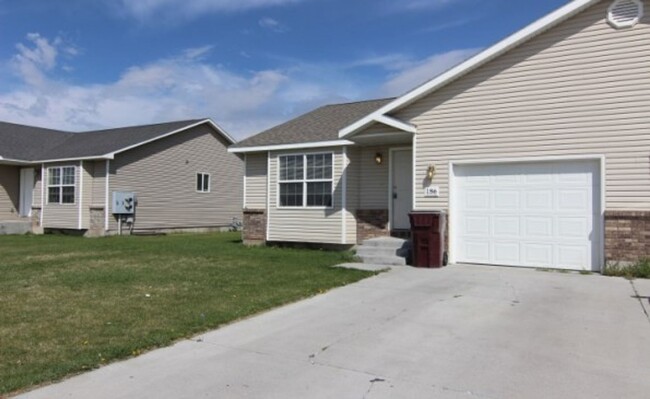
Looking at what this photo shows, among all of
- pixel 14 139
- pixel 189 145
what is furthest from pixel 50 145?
pixel 189 145

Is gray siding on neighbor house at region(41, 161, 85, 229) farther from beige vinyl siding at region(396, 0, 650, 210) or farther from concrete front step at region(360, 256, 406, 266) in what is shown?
beige vinyl siding at region(396, 0, 650, 210)

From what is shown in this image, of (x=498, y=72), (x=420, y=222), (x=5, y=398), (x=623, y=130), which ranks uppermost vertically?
(x=498, y=72)

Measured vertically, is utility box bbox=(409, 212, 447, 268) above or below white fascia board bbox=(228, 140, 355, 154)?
below

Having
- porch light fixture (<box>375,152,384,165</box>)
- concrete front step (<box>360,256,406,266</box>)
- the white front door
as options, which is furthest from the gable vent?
the white front door

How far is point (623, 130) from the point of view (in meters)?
9.92

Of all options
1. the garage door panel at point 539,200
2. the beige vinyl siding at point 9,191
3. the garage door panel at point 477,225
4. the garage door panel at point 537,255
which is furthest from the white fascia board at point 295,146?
the beige vinyl siding at point 9,191

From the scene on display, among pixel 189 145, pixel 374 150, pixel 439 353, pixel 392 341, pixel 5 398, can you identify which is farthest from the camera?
pixel 189 145

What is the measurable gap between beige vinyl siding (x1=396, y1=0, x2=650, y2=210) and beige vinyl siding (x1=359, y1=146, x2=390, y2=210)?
2.09 meters

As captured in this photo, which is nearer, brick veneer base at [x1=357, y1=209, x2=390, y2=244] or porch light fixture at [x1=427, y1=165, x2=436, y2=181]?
porch light fixture at [x1=427, y1=165, x2=436, y2=181]

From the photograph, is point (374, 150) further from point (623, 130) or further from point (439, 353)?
point (439, 353)

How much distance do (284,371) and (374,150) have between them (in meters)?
9.95

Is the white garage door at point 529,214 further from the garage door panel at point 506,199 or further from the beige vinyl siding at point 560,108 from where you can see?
the beige vinyl siding at point 560,108

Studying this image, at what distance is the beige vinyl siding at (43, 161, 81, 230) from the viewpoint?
72.1 feet

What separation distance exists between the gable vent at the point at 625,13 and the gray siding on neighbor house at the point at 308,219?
275 inches
